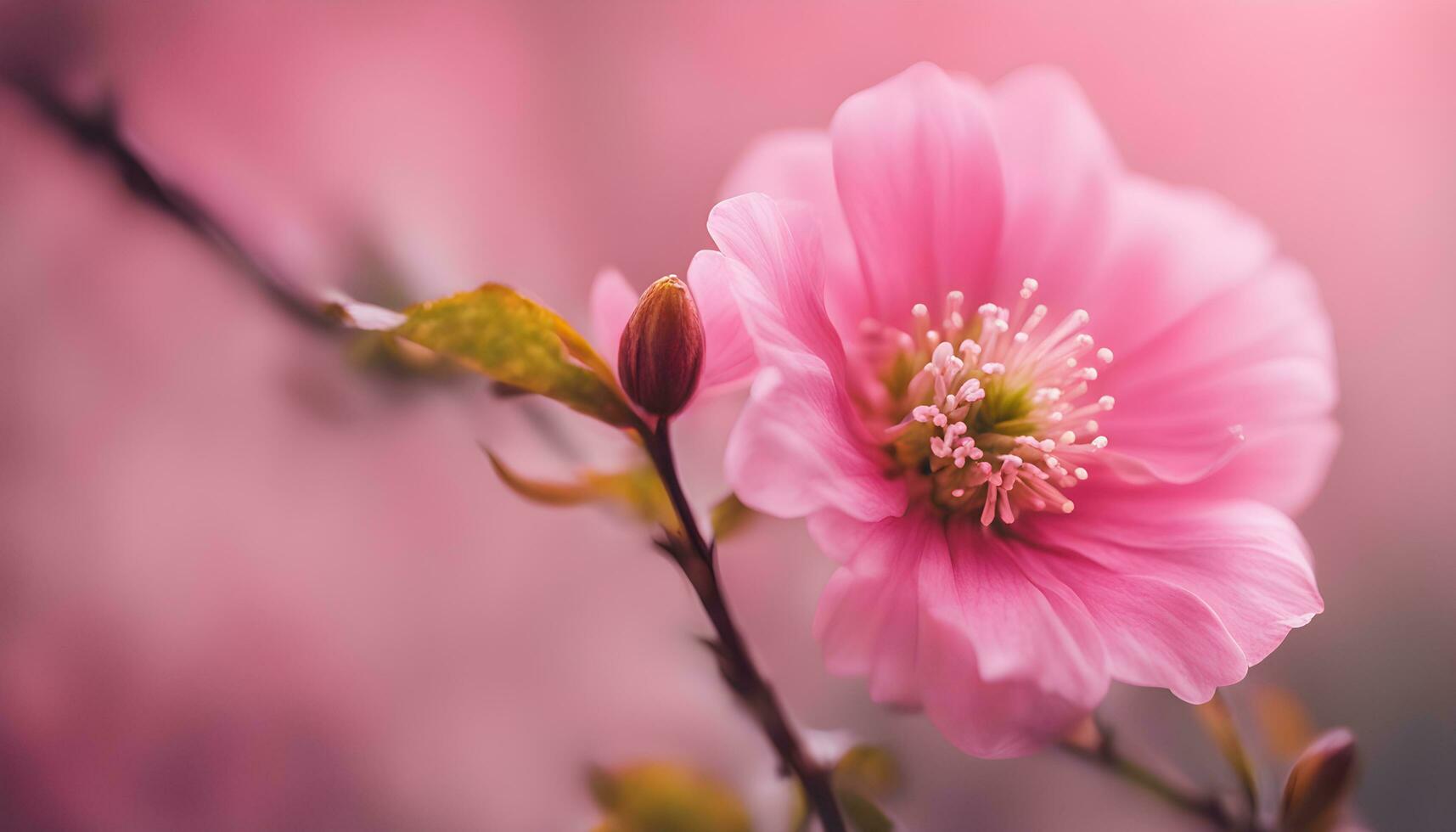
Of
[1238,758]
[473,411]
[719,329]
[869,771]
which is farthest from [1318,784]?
[473,411]

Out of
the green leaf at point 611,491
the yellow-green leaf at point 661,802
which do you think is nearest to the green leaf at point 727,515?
the green leaf at point 611,491

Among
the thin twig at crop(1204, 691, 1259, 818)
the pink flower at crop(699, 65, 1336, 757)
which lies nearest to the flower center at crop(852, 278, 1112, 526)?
the pink flower at crop(699, 65, 1336, 757)

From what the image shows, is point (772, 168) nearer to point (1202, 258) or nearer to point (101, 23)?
point (1202, 258)

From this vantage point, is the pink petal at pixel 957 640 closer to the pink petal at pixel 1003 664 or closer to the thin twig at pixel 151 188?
the pink petal at pixel 1003 664

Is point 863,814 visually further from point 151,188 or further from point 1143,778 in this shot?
point 151,188

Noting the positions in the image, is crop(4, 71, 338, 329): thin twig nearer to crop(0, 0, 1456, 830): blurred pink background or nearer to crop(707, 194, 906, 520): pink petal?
crop(0, 0, 1456, 830): blurred pink background

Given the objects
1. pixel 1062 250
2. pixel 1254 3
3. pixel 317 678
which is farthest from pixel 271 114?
pixel 1254 3
